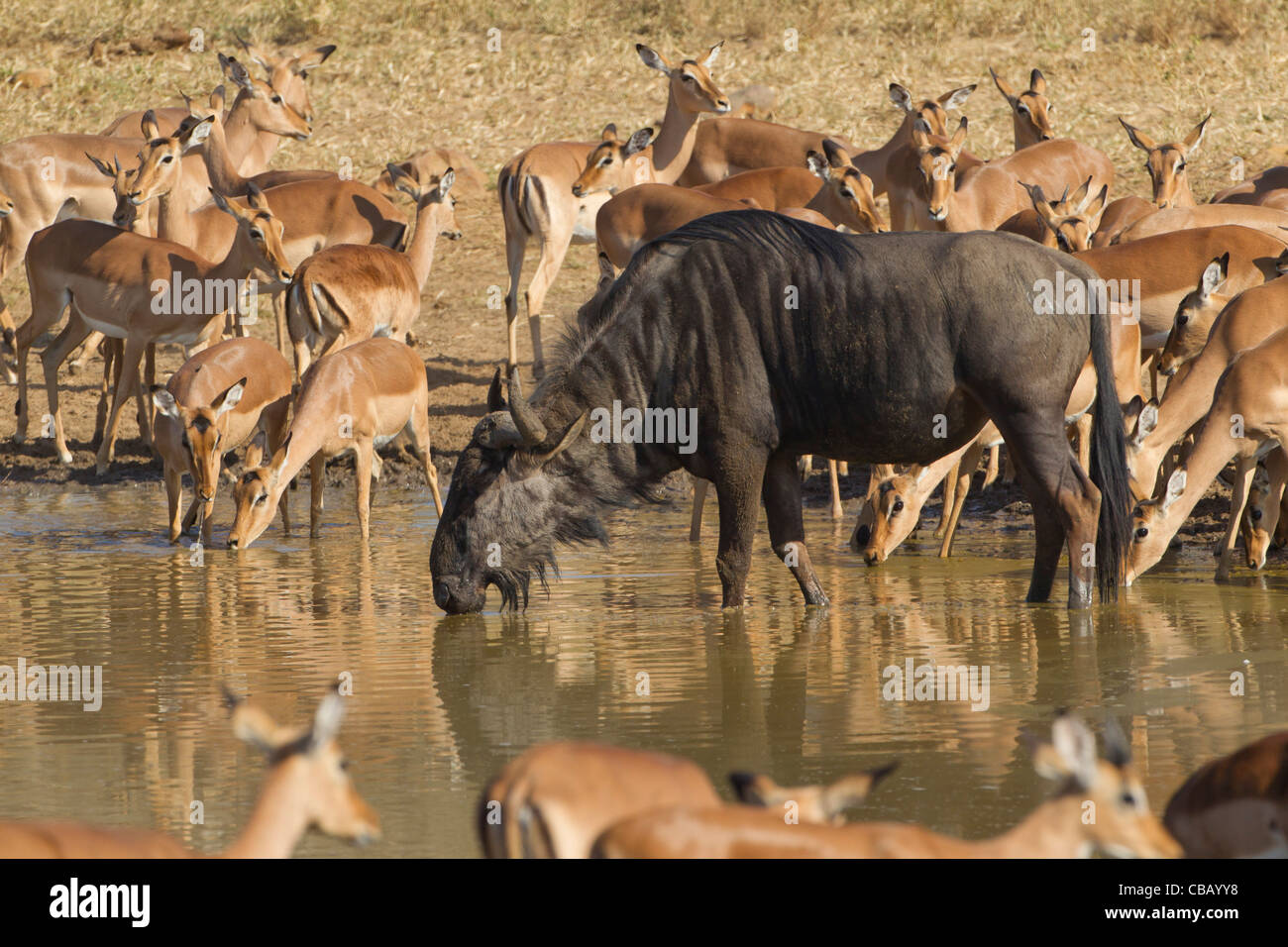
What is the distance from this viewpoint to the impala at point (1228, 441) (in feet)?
28.2

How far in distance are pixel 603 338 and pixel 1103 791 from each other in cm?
485

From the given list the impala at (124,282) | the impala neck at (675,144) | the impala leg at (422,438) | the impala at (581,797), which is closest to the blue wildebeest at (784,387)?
the impala leg at (422,438)

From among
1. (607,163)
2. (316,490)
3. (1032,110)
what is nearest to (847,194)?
(607,163)

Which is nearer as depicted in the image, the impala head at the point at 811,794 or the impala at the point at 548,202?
the impala head at the point at 811,794

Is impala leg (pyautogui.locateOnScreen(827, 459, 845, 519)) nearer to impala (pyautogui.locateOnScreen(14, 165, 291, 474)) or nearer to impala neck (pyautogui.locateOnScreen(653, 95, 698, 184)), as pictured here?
impala (pyautogui.locateOnScreen(14, 165, 291, 474))

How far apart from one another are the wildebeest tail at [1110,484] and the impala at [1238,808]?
13.2ft

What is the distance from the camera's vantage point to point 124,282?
42.9 ft

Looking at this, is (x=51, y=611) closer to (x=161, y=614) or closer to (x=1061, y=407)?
(x=161, y=614)

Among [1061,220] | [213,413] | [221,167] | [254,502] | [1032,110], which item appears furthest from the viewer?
[1032,110]

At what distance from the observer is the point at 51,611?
Answer: 8312 mm

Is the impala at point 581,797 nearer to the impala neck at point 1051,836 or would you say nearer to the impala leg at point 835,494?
the impala neck at point 1051,836

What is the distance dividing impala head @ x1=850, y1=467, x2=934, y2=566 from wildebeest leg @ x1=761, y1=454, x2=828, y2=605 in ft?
4.30

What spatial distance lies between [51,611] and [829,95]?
13127mm

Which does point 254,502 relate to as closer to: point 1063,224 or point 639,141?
point 1063,224
